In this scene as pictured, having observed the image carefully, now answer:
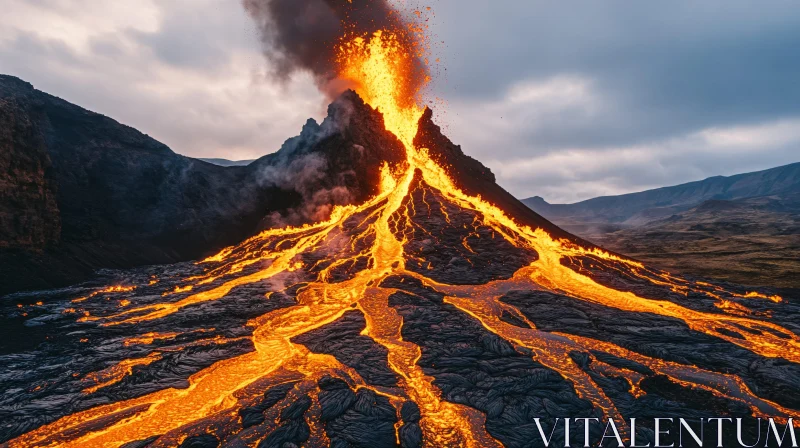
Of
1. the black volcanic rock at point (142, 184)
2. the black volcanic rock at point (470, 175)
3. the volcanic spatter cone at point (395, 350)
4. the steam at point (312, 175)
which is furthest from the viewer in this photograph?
the steam at point (312, 175)

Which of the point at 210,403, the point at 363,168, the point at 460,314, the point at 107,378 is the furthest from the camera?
the point at 363,168

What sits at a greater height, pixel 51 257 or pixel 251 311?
pixel 51 257

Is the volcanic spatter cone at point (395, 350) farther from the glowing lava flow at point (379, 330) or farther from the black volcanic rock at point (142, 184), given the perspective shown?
the black volcanic rock at point (142, 184)

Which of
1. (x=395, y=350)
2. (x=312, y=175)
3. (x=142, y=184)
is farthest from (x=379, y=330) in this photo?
(x=142, y=184)

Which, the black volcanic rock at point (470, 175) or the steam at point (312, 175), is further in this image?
the steam at point (312, 175)

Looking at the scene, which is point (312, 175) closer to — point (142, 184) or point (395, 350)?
point (142, 184)

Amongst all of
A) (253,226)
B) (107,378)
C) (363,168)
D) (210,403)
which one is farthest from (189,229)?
(210,403)

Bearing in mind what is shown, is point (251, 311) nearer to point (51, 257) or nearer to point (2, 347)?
point (2, 347)

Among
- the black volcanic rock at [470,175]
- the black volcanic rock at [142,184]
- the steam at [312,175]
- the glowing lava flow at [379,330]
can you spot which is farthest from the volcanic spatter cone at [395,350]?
the steam at [312,175]
